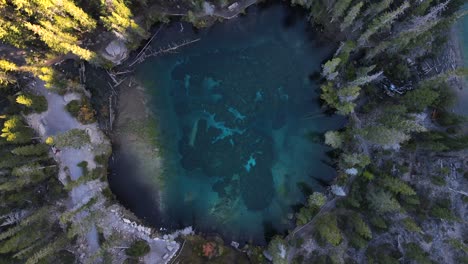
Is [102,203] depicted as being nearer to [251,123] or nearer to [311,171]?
[251,123]

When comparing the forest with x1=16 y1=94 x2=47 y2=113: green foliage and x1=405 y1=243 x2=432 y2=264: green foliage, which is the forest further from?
x1=16 y1=94 x2=47 y2=113: green foliage

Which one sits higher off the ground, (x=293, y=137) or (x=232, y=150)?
(x=293, y=137)

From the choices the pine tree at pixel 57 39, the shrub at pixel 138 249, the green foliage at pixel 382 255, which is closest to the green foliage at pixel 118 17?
the pine tree at pixel 57 39

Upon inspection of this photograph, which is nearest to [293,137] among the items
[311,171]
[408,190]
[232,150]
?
[311,171]

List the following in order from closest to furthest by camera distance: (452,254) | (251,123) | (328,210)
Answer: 1. (452,254)
2. (328,210)
3. (251,123)

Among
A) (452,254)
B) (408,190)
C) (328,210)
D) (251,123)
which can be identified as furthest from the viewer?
(251,123)

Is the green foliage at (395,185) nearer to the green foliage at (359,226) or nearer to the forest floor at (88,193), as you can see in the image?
the green foliage at (359,226)
